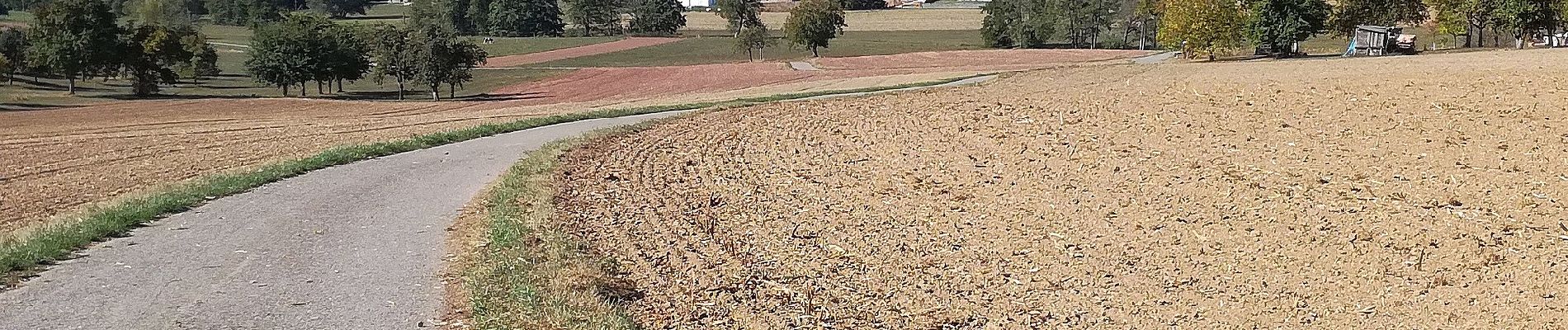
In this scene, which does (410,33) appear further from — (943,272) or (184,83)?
(943,272)

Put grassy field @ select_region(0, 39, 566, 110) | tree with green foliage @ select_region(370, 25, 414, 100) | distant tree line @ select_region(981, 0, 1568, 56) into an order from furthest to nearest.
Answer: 1. grassy field @ select_region(0, 39, 566, 110)
2. tree with green foliage @ select_region(370, 25, 414, 100)
3. distant tree line @ select_region(981, 0, 1568, 56)

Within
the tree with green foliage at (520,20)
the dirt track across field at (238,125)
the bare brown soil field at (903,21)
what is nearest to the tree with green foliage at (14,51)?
the dirt track across field at (238,125)

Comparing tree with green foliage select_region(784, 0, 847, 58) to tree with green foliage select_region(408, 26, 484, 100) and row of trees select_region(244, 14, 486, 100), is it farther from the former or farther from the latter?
tree with green foliage select_region(408, 26, 484, 100)

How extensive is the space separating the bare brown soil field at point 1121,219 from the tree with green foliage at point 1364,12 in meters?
65.5

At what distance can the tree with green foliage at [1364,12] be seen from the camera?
83938 millimetres

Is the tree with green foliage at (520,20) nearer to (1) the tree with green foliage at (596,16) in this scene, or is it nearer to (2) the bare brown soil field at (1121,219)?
(1) the tree with green foliage at (596,16)

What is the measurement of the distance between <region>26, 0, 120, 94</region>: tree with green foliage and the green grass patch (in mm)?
53517

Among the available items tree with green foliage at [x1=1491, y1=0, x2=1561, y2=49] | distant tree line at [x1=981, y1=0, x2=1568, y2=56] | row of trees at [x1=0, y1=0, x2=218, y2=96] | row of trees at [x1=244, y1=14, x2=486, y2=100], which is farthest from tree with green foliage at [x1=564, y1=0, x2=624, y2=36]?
tree with green foliage at [x1=1491, y1=0, x2=1561, y2=49]

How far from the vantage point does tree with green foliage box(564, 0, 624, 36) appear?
7298 inches

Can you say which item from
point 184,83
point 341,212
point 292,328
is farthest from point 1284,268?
point 184,83

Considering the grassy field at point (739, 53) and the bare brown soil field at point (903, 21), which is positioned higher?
the bare brown soil field at point (903, 21)

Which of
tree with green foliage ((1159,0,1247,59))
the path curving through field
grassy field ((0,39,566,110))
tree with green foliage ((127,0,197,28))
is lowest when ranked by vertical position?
grassy field ((0,39,566,110))

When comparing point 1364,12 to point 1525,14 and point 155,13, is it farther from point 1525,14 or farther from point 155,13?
point 155,13

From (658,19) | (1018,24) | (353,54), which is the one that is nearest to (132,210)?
(353,54)
